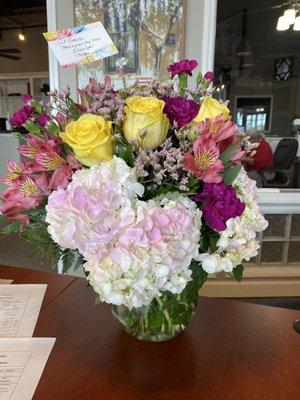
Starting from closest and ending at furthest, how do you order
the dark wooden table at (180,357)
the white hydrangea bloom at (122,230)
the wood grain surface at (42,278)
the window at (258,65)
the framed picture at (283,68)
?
the white hydrangea bloom at (122,230), the dark wooden table at (180,357), the wood grain surface at (42,278), the window at (258,65), the framed picture at (283,68)

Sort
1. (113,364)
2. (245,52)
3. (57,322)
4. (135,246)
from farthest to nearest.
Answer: (245,52) → (57,322) → (113,364) → (135,246)

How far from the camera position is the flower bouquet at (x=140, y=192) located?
1.86 ft

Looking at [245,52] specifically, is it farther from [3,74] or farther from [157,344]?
[3,74]

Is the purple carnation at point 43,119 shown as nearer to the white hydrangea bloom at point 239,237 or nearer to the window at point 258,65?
the white hydrangea bloom at point 239,237

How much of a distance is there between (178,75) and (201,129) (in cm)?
18

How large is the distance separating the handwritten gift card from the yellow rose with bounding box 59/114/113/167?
0.24m

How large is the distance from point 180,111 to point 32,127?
0.28 m

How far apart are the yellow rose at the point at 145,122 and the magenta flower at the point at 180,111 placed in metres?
0.03

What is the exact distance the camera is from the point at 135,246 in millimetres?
562

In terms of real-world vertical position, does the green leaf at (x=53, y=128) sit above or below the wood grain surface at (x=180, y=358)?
above

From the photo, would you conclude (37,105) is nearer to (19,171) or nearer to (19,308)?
(19,171)

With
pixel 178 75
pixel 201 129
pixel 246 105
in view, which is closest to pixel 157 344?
pixel 201 129

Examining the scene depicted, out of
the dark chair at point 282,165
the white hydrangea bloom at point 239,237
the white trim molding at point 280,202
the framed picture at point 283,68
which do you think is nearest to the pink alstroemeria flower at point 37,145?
the white hydrangea bloom at point 239,237

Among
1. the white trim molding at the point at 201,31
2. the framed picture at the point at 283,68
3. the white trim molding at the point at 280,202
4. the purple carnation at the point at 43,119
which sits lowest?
the white trim molding at the point at 280,202
